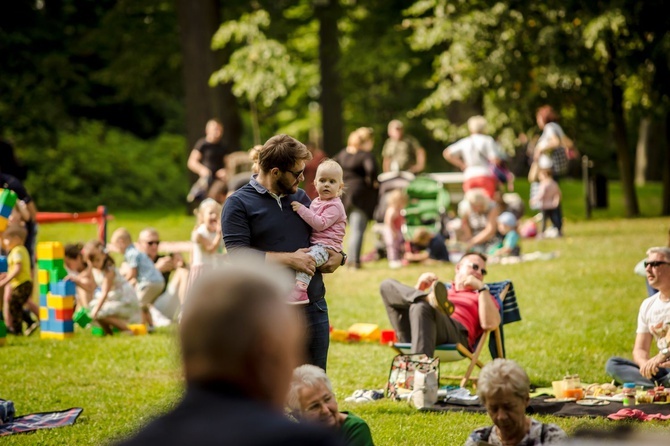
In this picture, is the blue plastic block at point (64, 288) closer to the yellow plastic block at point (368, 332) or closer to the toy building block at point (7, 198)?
the toy building block at point (7, 198)

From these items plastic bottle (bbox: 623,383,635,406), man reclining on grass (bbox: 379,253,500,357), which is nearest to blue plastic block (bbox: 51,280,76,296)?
man reclining on grass (bbox: 379,253,500,357)

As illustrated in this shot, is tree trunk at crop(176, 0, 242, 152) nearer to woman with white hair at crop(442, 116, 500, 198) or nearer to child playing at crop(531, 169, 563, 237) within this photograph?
child playing at crop(531, 169, 563, 237)

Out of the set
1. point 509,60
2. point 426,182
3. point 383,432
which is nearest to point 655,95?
point 509,60

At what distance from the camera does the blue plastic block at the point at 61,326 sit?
1193 cm

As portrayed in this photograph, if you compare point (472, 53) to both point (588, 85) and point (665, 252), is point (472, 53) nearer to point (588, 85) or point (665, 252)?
point (588, 85)

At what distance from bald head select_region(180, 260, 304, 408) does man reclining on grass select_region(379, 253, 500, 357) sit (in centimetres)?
616

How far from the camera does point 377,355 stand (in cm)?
1070

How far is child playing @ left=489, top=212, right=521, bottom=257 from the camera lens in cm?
1681

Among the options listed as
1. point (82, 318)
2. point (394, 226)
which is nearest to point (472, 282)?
point (82, 318)

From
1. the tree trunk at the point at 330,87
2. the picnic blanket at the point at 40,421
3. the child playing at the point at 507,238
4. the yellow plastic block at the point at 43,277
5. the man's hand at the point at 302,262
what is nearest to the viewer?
the man's hand at the point at 302,262

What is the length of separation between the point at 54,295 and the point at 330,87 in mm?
17523

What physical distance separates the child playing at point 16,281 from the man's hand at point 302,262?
6.86 meters

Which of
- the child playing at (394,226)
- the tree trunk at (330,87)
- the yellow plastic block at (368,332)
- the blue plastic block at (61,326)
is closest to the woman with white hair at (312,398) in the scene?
the yellow plastic block at (368,332)

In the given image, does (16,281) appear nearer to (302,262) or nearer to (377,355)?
(377,355)
